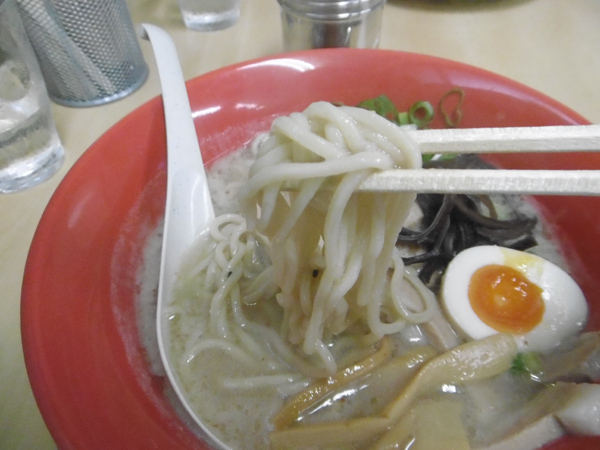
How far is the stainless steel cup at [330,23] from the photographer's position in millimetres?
1433

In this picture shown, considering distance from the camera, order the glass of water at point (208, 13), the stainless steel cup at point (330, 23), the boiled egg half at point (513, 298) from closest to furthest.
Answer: the boiled egg half at point (513, 298)
the stainless steel cup at point (330, 23)
the glass of water at point (208, 13)

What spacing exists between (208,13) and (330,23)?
0.74 metres

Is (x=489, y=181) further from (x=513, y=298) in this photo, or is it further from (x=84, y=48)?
(x=84, y=48)

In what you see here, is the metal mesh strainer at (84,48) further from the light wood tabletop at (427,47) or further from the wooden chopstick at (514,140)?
the wooden chopstick at (514,140)

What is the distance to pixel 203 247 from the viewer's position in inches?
46.0

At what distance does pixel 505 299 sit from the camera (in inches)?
41.9

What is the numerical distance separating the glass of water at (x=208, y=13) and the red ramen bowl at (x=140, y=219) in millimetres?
780

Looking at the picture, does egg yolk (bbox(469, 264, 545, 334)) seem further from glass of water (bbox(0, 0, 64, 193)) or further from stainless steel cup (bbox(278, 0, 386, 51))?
glass of water (bbox(0, 0, 64, 193))

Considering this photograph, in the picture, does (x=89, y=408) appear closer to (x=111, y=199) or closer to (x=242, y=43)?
(x=111, y=199)

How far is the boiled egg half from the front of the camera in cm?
101

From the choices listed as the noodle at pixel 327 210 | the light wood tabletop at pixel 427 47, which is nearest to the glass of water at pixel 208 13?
the light wood tabletop at pixel 427 47

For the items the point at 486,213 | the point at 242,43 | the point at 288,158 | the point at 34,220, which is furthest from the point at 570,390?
the point at 242,43

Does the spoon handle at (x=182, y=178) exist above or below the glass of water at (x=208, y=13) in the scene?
below

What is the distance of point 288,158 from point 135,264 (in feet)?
1.94
